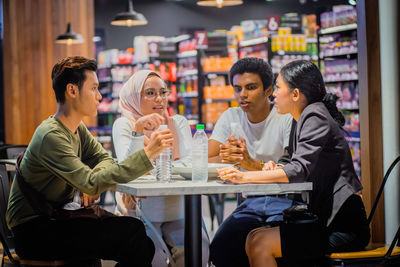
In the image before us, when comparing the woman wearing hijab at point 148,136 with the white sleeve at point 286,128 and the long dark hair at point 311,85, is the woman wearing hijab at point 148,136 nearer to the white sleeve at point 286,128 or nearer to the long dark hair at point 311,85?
the white sleeve at point 286,128

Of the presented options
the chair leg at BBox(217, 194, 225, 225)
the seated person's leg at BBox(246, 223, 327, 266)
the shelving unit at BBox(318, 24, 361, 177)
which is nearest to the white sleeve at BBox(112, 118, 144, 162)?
the seated person's leg at BBox(246, 223, 327, 266)

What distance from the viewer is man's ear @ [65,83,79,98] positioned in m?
2.41

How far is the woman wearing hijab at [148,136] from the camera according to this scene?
→ 2.87 m

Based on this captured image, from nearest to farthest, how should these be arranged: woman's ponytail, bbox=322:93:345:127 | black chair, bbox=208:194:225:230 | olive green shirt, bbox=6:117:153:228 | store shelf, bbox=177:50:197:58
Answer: olive green shirt, bbox=6:117:153:228
woman's ponytail, bbox=322:93:345:127
black chair, bbox=208:194:225:230
store shelf, bbox=177:50:197:58

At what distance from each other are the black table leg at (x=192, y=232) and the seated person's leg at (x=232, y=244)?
0.46 m

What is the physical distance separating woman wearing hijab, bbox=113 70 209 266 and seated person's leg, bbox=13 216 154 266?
491 mm

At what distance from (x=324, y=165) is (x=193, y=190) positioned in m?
0.62

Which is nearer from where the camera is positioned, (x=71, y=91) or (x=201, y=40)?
(x=71, y=91)

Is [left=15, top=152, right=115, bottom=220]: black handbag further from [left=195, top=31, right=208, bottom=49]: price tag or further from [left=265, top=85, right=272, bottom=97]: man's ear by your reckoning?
[left=195, top=31, right=208, bottom=49]: price tag

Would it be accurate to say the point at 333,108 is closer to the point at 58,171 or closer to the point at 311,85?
the point at 311,85

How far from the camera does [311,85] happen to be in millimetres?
2561

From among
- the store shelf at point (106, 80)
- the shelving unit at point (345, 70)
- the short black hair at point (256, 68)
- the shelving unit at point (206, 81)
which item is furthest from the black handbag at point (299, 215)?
the store shelf at point (106, 80)

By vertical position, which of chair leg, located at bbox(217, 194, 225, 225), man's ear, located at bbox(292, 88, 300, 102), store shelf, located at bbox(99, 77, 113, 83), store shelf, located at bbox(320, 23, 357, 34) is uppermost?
store shelf, located at bbox(320, 23, 357, 34)

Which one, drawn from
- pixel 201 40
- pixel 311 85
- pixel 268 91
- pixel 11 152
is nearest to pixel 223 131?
pixel 268 91
